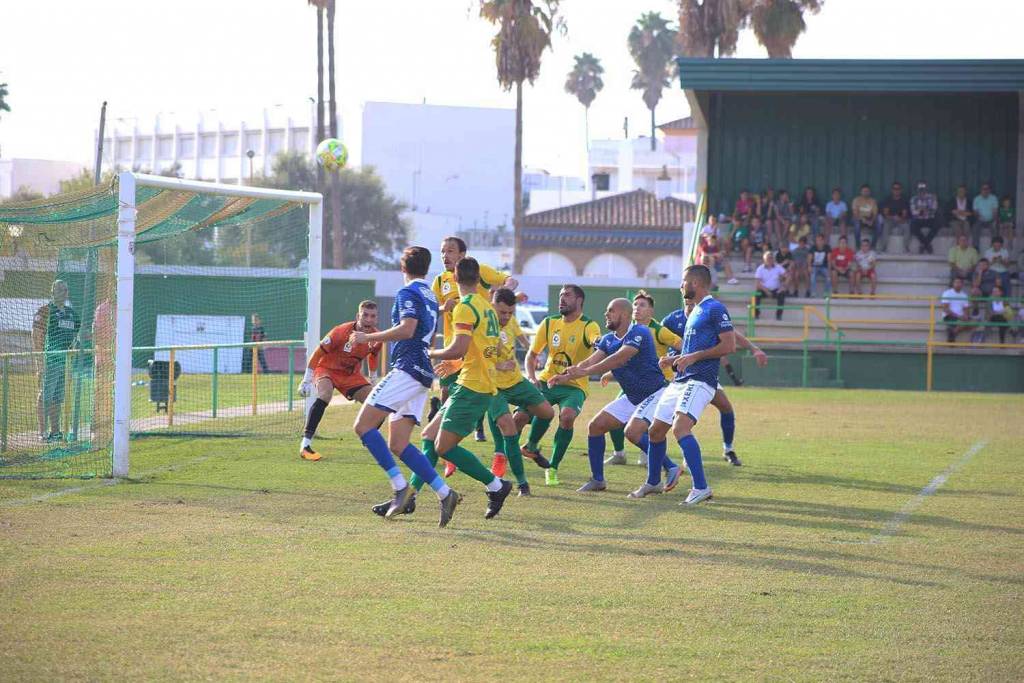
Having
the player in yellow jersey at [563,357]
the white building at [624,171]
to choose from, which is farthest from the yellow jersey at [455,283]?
the white building at [624,171]

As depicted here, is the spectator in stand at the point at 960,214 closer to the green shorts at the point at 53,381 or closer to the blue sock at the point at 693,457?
the blue sock at the point at 693,457

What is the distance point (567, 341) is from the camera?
12.0 m

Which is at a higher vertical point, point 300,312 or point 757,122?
point 757,122

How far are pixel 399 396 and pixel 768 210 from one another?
2298 centimetres

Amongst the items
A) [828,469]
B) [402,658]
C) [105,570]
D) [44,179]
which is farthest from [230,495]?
[44,179]

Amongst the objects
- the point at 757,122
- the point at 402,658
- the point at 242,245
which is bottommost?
the point at 402,658

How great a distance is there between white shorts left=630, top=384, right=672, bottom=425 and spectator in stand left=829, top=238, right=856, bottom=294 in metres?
19.1

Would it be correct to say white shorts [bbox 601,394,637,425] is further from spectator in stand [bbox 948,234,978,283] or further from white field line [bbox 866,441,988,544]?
spectator in stand [bbox 948,234,978,283]

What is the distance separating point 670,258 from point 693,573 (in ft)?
188

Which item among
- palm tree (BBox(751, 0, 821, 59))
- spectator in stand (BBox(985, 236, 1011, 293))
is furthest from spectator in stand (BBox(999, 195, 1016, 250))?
palm tree (BBox(751, 0, 821, 59))

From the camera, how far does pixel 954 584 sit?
290 inches

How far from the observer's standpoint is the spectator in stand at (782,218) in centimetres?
3034

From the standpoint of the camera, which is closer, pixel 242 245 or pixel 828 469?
pixel 828 469

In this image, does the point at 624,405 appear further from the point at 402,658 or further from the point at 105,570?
the point at 402,658
